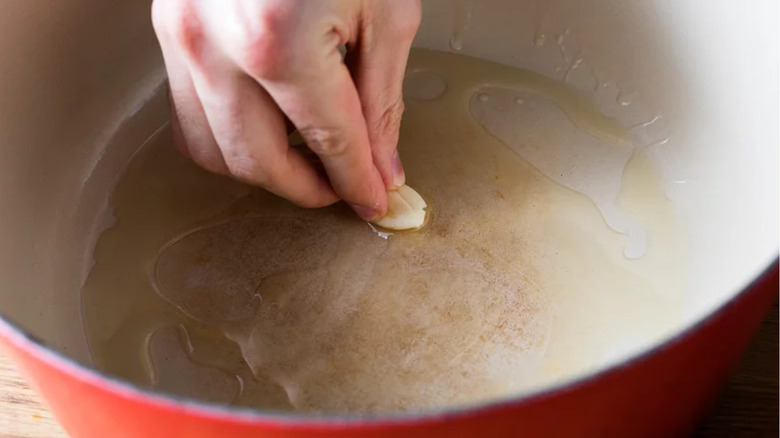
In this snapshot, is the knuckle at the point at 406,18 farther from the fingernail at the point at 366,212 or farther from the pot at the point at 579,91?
the pot at the point at 579,91

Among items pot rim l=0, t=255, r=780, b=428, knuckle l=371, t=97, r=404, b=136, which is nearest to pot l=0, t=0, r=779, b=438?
pot rim l=0, t=255, r=780, b=428

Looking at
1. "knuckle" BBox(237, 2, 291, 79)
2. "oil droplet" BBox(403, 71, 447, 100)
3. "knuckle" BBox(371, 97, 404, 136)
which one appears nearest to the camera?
"knuckle" BBox(237, 2, 291, 79)

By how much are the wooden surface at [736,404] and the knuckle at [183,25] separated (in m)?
0.29

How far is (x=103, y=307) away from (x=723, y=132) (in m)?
0.57

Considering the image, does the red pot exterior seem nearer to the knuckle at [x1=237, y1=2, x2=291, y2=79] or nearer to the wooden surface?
the wooden surface

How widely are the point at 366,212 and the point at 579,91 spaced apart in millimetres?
291

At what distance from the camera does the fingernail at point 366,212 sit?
73 centimetres

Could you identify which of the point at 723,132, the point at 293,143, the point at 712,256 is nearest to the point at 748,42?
the point at 723,132

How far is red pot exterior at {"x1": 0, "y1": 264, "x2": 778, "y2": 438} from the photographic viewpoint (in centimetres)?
39

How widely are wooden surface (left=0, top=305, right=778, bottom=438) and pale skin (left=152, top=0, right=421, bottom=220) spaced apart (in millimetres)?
226

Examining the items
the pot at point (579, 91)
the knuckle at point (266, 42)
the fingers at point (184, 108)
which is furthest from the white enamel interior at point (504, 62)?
the knuckle at point (266, 42)

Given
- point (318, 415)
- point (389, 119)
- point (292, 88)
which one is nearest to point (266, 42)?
point (292, 88)

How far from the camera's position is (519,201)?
0.76 meters

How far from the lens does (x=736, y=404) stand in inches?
24.2
